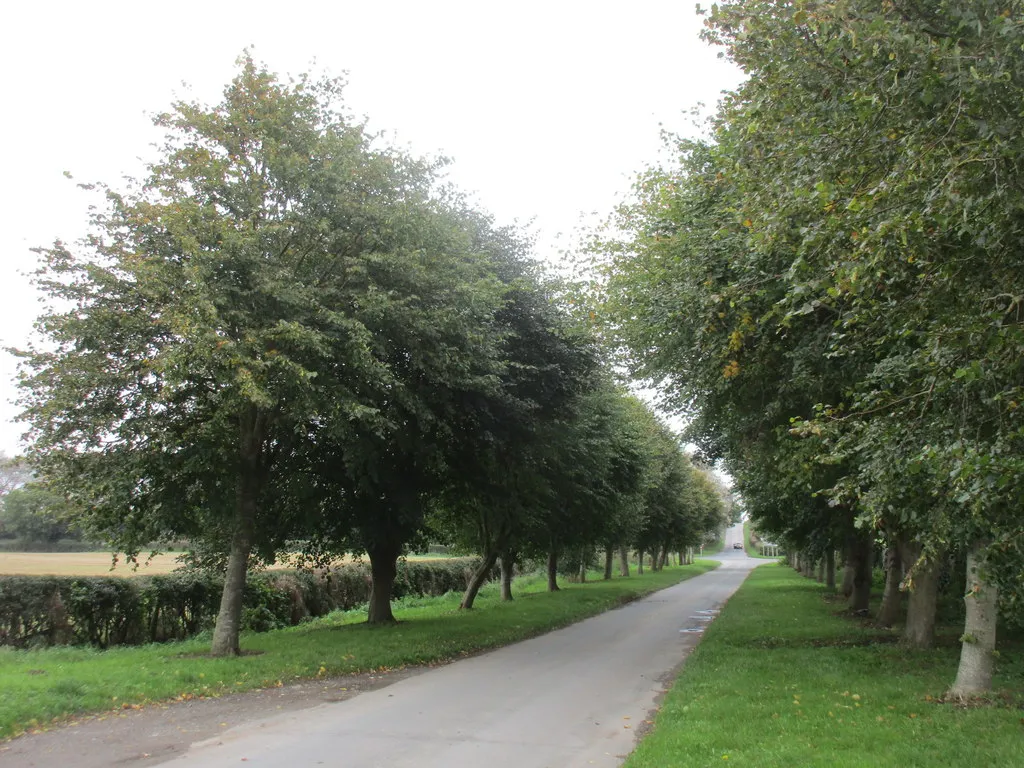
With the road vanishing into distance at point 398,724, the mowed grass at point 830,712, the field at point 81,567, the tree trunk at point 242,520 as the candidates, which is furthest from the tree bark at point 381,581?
the mowed grass at point 830,712

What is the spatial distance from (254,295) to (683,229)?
6.59m

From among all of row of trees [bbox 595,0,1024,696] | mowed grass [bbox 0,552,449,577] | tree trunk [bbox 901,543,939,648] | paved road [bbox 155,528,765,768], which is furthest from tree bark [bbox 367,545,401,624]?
row of trees [bbox 595,0,1024,696]

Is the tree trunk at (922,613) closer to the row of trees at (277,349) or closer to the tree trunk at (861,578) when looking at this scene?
the row of trees at (277,349)

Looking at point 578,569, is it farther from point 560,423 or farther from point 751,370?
point 751,370

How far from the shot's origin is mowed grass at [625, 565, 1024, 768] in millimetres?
6090

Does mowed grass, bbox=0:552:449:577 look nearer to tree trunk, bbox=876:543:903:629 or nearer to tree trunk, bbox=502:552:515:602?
tree trunk, bbox=502:552:515:602

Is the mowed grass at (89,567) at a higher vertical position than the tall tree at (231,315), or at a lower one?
lower

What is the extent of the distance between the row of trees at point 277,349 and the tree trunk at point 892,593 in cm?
934

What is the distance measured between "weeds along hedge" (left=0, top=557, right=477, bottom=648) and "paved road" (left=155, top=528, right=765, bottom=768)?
7544 millimetres

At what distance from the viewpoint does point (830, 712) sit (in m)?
7.70

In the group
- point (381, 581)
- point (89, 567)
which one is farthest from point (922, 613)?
point (89, 567)

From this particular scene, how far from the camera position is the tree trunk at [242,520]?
11867mm

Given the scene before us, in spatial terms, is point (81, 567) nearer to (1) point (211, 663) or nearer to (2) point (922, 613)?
(1) point (211, 663)

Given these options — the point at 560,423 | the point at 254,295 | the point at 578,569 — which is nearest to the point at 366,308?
the point at 254,295
